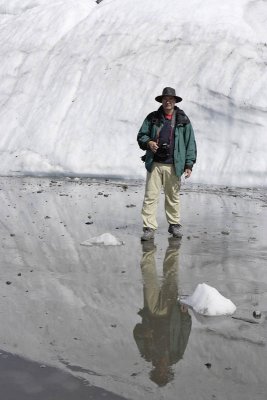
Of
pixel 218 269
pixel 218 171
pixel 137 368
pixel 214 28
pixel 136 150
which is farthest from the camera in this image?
pixel 214 28

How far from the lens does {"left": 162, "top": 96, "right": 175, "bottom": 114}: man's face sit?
23.5 feet

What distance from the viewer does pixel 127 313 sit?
14.1 feet

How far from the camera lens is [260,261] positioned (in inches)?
239

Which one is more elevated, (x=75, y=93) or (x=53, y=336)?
(x=75, y=93)

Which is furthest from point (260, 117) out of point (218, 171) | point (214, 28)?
point (214, 28)

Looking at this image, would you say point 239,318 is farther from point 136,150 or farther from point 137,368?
Answer: point 136,150

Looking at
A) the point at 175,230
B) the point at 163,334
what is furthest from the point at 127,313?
the point at 175,230

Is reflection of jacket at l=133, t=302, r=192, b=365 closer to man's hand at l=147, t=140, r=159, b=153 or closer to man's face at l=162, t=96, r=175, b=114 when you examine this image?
man's hand at l=147, t=140, r=159, b=153

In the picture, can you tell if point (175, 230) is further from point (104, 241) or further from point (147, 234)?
point (104, 241)

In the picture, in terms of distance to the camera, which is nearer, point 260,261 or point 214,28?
point 260,261

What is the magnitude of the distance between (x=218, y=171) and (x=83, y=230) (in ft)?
23.3

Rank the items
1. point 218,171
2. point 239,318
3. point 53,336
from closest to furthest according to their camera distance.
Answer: point 53,336
point 239,318
point 218,171

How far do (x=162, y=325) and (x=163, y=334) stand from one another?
168 mm

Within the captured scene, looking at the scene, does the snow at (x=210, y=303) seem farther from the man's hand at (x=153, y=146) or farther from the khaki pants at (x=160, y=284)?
the man's hand at (x=153, y=146)
